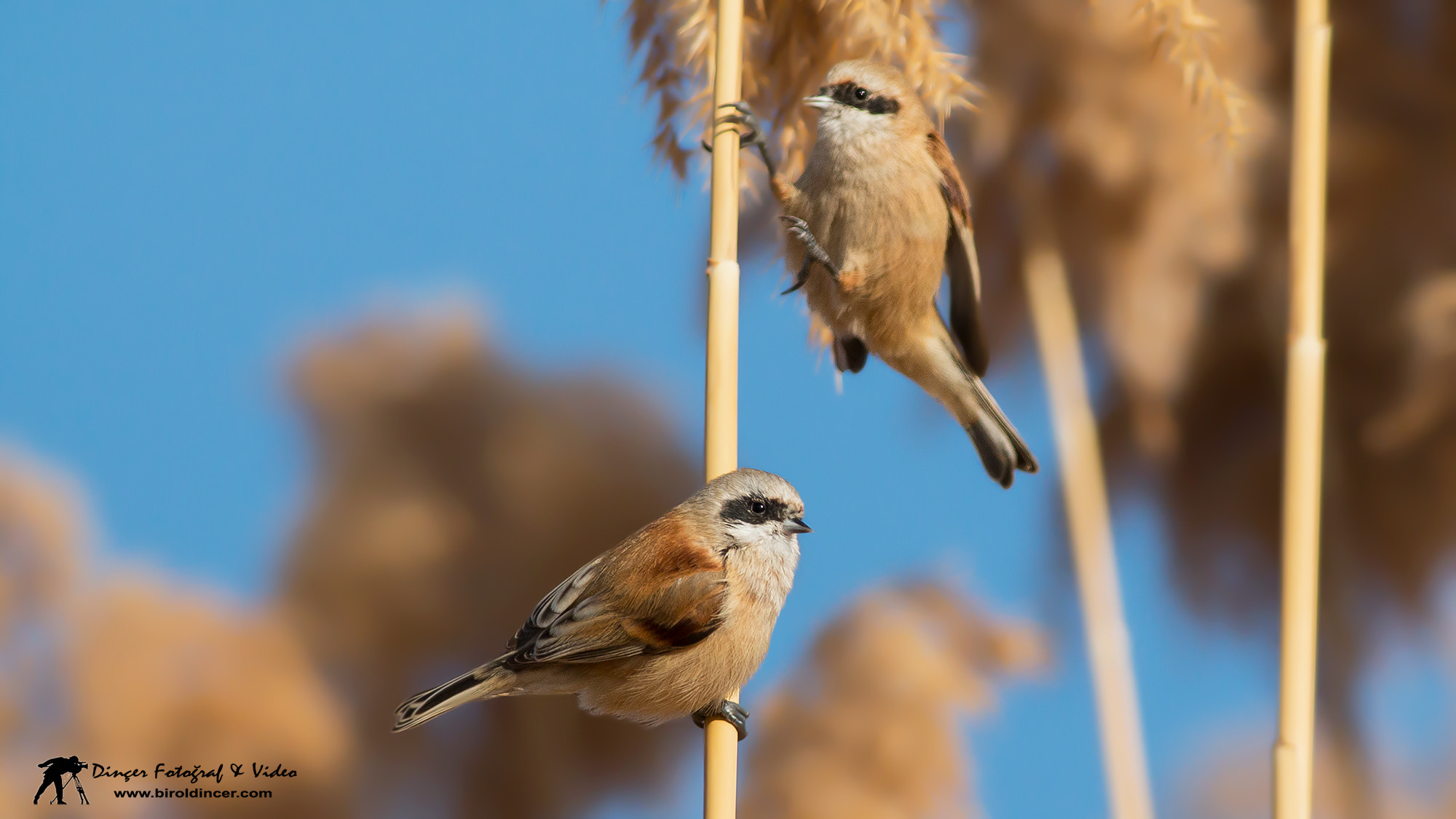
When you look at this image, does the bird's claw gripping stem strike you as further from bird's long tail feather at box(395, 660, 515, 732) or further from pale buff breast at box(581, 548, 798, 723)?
bird's long tail feather at box(395, 660, 515, 732)

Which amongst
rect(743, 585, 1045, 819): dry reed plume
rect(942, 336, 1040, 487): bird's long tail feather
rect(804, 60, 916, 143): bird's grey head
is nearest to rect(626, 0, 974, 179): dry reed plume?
rect(804, 60, 916, 143): bird's grey head

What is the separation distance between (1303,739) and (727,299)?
609mm

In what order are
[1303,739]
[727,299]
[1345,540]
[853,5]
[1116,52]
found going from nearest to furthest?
[727,299], [1303,739], [853,5], [1116,52], [1345,540]

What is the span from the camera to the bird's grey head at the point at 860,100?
1115 millimetres

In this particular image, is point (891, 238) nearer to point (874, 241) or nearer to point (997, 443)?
point (874, 241)

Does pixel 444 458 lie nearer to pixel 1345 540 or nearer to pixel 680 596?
pixel 680 596

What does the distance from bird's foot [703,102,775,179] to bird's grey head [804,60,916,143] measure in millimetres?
115

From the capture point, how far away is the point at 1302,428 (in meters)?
0.97

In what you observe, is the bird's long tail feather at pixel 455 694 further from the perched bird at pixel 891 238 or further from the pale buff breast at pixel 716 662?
the perched bird at pixel 891 238

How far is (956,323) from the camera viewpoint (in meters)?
1.21

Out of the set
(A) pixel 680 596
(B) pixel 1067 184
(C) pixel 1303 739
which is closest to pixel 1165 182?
(B) pixel 1067 184

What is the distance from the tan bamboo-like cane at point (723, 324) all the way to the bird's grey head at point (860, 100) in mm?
302

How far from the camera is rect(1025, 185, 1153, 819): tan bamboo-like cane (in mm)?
1466

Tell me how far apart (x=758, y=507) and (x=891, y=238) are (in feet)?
A: 1.21
